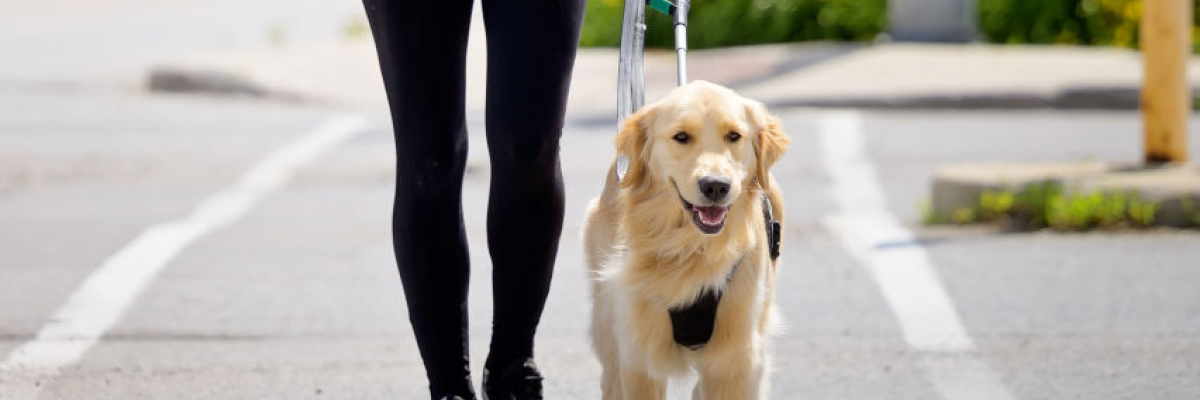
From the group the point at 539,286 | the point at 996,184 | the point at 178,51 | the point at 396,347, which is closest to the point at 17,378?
the point at 396,347

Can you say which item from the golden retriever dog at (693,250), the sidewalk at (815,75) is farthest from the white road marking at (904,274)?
the sidewalk at (815,75)

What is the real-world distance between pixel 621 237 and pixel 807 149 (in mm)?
6976

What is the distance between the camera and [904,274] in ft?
24.4

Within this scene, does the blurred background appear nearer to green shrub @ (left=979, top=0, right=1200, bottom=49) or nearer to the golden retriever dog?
green shrub @ (left=979, top=0, right=1200, bottom=49)

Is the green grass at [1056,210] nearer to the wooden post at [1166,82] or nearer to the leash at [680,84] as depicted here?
the wooden post at [1166,82]

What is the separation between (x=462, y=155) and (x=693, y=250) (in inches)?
23.4

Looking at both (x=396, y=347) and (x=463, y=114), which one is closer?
(x=463, y=114)

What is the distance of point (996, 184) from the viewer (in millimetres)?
8859

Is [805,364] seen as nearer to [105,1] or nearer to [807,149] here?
[807,149]

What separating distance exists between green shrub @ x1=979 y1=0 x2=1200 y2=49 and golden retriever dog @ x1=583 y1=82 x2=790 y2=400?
45.4 ft

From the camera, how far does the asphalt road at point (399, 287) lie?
5609 mm

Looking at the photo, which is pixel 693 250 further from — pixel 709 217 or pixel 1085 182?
pixel 1085 182

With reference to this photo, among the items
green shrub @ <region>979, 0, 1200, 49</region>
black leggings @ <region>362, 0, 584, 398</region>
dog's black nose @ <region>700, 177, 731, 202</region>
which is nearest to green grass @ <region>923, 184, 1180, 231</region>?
black leggings @ <region>362, 0, 584, 398</region>

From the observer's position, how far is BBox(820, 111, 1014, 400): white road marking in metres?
5.65
